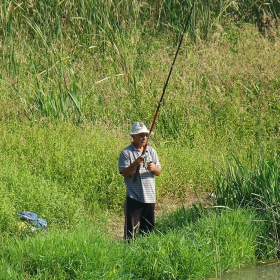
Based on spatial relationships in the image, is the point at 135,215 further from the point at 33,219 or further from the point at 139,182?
the point at 33,219

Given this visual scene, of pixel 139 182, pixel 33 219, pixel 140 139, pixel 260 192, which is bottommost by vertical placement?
pixel 33 219

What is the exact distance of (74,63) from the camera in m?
12.2

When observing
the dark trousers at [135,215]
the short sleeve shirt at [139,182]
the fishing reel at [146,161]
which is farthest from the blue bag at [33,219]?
the fishing reel at [146,161]

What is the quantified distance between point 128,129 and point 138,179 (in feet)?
12.9

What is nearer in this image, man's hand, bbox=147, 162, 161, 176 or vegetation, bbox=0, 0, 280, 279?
vegetation, bbox=0, 0, 280, 279

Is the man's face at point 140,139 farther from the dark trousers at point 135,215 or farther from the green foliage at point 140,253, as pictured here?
the green foliage at point 140,253

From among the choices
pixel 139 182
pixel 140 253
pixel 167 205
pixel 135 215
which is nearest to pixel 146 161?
pixel 139 182

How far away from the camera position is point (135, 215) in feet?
22.6

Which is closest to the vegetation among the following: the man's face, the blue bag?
the blue bag

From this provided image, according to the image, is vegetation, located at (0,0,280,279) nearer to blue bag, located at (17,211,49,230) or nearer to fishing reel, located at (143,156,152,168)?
blue bag, located at (17,211,49,230)

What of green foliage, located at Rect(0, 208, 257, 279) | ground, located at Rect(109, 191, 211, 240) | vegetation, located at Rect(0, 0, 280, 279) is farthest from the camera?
ground, located at Rect(109, 191, 211, 240)

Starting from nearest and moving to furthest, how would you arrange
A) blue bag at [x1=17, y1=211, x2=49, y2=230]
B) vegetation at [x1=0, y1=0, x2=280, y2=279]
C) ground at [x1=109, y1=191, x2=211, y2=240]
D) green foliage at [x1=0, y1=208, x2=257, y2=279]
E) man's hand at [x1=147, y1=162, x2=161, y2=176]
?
green foliage at [x1=0, y1=208, x2=257, y2=279], vegetation at [x1=0, y1=0, x2=280, y2=279], man's hand at [x1=147, y1=162, x2=161, y2=176], blue bag at [x1=17, y1=211, x2=49, y2=230], ground at [x1=109, y1=191, x2=211, y2=240]

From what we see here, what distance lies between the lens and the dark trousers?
→ 22.6ft

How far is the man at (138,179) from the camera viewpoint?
6.82 metres
